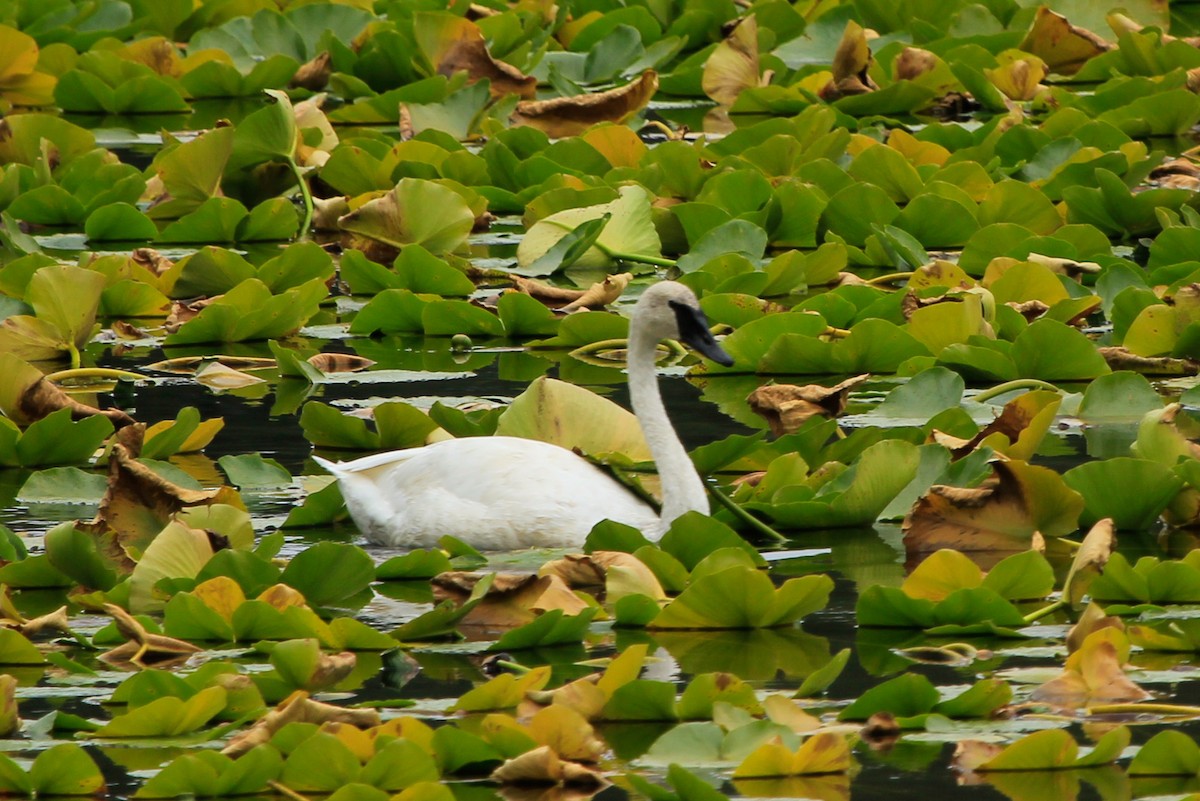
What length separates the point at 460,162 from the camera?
1038 cm

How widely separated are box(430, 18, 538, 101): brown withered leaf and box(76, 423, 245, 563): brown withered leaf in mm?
6967

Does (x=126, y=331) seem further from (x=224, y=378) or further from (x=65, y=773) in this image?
(x=65, y=773)

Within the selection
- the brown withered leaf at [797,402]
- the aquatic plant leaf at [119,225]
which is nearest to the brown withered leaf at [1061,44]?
the aquatic plant leaf at [119,225]

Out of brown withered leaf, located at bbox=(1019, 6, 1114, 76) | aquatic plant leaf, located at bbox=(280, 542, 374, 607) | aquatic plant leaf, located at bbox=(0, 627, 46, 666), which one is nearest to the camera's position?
aquatic plant leaf, located at bbox=(0, 627, 46, 666)

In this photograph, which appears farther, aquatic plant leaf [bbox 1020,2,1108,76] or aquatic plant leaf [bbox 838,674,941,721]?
aquatic plant leaf [bbox 1020,2,1108,76]

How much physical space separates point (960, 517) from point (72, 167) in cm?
580

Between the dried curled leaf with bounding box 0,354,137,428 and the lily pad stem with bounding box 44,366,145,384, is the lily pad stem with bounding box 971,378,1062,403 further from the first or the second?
the lily pad stem with bounding box 44,366,145,384

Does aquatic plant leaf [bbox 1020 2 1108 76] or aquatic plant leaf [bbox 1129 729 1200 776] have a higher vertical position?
aquatic plant leaf [bbox 1129 729 1200 776]

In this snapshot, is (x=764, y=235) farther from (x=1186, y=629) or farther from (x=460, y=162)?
(x=1186, y=629)

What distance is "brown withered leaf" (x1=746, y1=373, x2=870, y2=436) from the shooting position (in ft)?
22.6

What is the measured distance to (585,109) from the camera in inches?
454

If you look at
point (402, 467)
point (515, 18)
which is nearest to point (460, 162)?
point (515, 18)

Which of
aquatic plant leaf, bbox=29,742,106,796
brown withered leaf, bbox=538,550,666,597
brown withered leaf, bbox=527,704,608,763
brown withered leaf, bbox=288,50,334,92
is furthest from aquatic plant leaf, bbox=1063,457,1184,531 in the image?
brown withered leaf, bbox=288,50,334,92

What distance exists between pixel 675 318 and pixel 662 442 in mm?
368
